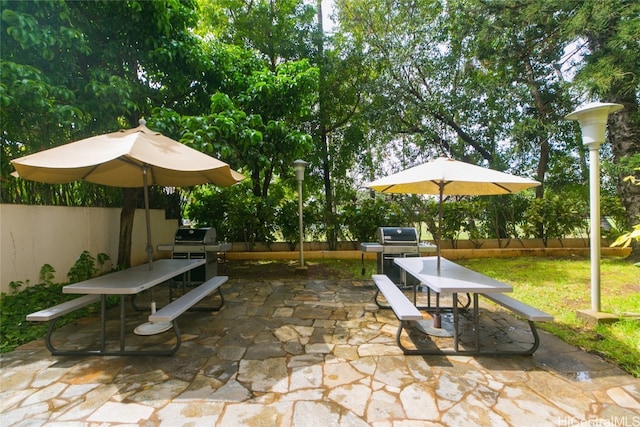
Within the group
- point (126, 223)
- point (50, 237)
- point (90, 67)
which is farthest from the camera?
point (126, 223)

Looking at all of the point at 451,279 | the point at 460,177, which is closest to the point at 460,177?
the point at 460,177

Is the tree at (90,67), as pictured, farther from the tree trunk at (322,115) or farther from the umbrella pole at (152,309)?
the tree trunk at (322,115)

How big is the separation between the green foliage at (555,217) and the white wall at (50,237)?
9953 mm

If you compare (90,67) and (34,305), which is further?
(90,67)

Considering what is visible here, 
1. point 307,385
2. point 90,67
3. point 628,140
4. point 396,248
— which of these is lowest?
point 307,385

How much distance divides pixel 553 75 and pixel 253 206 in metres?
8.85

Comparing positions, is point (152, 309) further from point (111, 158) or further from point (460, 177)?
point (460, 177)

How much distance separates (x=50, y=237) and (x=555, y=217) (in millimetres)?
10702

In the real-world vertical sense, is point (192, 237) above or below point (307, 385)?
above

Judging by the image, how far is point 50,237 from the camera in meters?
4.46

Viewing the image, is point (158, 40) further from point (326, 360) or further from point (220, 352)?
point (326, 360)

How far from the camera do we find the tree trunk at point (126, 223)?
543cm

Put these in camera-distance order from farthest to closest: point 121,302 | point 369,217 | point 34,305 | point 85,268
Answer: point 369,217 < point 85,268 < point 34,305 < point 121,302

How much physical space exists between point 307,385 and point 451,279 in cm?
169
